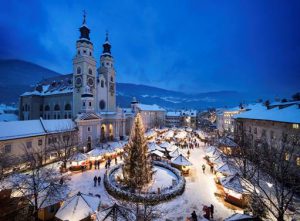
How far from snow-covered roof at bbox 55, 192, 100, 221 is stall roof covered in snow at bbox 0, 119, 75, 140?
18353 mm

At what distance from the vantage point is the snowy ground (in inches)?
→ 560

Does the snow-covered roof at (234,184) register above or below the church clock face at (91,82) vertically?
below

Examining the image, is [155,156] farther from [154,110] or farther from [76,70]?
[154,110]

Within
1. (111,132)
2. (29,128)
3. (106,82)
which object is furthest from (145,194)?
(106,82)

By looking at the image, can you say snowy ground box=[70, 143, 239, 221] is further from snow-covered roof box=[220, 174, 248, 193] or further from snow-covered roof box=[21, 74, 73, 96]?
snow-covered roof box=[21, 74, 73, 96]

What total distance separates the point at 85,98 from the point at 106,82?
52.2 ft

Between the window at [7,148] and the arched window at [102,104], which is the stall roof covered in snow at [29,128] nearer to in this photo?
the window at [7,148]

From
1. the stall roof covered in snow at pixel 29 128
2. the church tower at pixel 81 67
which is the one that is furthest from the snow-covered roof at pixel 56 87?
the stall roof covered in snow at pixel 29 128

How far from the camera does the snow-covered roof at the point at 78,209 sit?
36.4 ft

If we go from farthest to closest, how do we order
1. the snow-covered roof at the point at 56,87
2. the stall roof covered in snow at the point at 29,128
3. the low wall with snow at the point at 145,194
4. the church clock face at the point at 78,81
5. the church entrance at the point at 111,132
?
the snow-covered roof at the point at 56,87, the church entrance at the point at 111,132, the church clock face at the point at 78,81, the stall roof covered in snow at the point at 29,128, the low wall with snow at the point at 145,194

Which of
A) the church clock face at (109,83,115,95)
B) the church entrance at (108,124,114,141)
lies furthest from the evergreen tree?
the church clock face at (109,83,115,95)

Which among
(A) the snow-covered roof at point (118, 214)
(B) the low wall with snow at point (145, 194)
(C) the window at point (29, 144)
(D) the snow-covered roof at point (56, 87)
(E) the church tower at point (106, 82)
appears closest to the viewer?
(A) the snow-covered roof at point (118, 214)

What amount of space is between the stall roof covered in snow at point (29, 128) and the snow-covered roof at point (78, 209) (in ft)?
60.2

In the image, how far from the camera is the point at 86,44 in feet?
147
